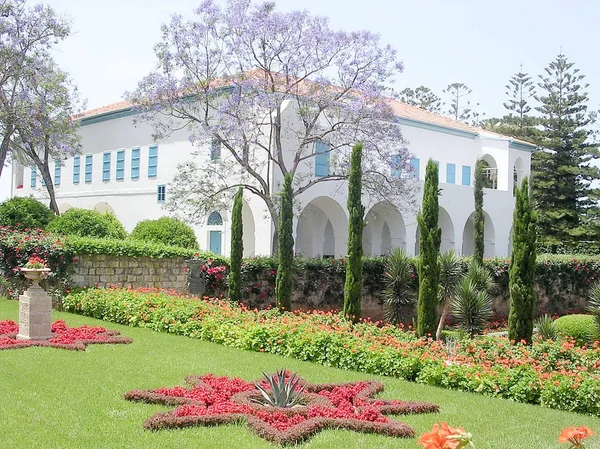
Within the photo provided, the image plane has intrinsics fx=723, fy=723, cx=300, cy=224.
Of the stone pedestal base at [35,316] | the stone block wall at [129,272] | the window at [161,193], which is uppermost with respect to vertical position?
the window at [161,193]

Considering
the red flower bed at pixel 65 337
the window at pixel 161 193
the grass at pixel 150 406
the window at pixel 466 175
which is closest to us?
the grass at pixel 150 406

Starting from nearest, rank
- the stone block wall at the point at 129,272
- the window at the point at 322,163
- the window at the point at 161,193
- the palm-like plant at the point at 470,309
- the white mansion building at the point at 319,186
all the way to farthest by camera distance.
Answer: the palm-like plant at the point at 470,309, the stone block wall at the point at 129,272, the window at the point at 322,163, the white mansion building at the point at 319,186, the window at the point at 161,193

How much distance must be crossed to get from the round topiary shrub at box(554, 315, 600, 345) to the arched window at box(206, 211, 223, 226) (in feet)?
42.7

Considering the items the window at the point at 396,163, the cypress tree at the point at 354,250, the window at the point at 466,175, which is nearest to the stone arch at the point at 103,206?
the window at the point at 396,163

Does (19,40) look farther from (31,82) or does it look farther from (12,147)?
(12,147)

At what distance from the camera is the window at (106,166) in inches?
1220

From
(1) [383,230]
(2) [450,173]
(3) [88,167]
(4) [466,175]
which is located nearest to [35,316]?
(3) [88,167]

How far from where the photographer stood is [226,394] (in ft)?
26.0

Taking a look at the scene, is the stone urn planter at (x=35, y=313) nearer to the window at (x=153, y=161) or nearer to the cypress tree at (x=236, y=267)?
the cypress tree at (x=236, y=267)

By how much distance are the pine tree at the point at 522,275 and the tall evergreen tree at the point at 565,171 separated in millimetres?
23735

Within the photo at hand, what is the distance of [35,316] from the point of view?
460 inches

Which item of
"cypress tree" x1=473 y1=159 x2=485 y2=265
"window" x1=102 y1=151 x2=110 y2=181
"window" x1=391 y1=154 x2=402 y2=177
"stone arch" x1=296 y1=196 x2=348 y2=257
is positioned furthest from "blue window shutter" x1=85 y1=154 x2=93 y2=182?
"cypress tree" x1=473 y1=159 x2=485 y2=265

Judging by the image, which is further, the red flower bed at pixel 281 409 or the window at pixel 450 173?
the window at pixel 450 173

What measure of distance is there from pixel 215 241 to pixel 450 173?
1138cm
